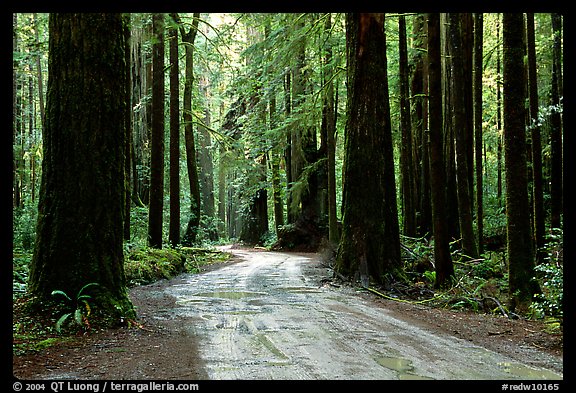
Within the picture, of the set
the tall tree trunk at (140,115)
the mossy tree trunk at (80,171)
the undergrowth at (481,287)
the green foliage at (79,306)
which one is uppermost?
the tall tree trunk at (140,115)

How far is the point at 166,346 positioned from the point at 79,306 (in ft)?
5.18

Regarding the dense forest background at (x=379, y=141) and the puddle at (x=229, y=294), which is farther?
the dense forest background at (x=379, y=141)

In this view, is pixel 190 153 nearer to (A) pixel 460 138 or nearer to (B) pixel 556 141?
(A) pixel 460 138

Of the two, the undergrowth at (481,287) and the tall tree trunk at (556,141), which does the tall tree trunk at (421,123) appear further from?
the tall tree trunk at (556,141)

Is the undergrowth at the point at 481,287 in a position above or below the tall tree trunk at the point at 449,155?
below

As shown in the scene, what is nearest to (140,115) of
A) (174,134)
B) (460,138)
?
(174,134)

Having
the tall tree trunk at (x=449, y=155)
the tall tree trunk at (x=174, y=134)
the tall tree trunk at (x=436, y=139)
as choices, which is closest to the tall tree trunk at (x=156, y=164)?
the tall tree trunk at (x=174, y=134)

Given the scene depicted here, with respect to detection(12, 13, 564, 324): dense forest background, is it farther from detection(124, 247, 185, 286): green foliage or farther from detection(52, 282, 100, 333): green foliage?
detection(52, 282, 100, 333): green foliage

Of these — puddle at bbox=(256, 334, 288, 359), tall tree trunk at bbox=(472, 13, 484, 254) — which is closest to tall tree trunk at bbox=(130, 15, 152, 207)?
tall tree trunk at bbox=(472, 13, 484, 254)

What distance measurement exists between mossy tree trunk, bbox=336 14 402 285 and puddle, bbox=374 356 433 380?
6431mm

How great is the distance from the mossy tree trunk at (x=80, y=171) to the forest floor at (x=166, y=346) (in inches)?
30.1

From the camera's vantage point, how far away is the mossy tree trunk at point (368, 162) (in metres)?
11.1

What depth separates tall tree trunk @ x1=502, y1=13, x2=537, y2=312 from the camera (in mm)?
7758
